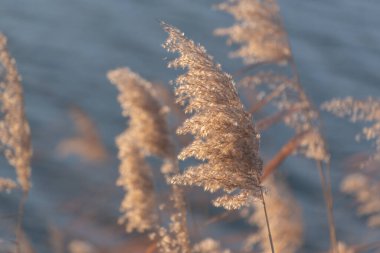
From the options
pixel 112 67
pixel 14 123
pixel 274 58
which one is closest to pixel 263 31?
pixel 274 58

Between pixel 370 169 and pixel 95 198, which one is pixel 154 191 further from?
pixel 95 198

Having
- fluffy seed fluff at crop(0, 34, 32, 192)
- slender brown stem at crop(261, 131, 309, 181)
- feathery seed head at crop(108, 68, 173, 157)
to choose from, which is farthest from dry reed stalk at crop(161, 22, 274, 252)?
slender brown stem at crop(261, 131, 309, 181)

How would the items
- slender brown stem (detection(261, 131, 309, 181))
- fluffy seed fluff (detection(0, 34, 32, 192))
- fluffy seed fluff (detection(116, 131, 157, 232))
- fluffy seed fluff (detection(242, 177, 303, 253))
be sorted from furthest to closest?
fluffy seed fluff (detection(242, 177, 303, 253)), slender brown stem (detection(261, 131, 309, 181)), fluffy seed fluff (detection(116, 131, 157, 232)), fluffy seed fluff (detection(0, 34, 32, 192))

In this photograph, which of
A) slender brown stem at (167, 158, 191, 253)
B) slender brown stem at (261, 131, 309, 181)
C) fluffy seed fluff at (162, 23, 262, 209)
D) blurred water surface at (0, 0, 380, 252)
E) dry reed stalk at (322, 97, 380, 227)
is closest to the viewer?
fluffy seed fluff at (162, 23, 262, 209)

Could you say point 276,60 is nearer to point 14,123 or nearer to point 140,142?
point 140,142

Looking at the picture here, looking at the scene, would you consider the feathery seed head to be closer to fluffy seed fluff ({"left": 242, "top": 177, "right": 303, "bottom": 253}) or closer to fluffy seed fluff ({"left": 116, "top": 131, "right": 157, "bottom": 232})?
fluffy seed fluff ({"left": 116, "top": 131, "right": 157, "bottom": 232})

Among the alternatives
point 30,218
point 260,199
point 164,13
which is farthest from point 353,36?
point 260,199
